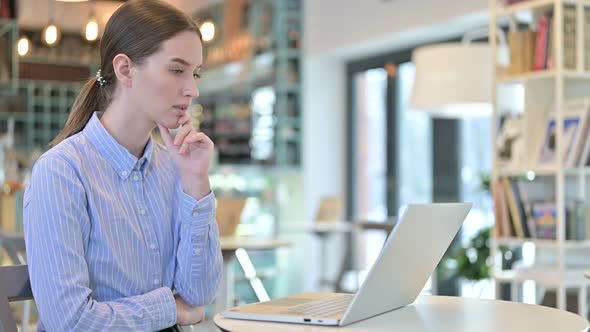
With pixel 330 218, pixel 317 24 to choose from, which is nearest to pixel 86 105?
pixel 330 218

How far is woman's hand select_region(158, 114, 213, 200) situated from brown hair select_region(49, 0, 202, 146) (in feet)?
0.53

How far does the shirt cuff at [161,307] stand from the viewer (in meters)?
1.56

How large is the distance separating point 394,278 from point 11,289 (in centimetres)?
74

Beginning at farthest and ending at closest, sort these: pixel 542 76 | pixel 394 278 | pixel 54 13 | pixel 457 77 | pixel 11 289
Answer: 1. pixel 54 13
2. pixel 457 77
3. pixel 542 76
4. pixel 11 289
5. pixel 394 278

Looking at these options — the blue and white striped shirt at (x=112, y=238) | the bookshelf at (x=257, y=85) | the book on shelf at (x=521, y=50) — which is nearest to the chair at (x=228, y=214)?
the book on shelf at (x=521, y=50)

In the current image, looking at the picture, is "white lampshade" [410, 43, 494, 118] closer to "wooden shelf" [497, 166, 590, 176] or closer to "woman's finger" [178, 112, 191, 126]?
"wooden shelf" [497, 166, 590, 176]

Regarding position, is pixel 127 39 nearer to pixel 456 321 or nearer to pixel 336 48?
pixel 456 321

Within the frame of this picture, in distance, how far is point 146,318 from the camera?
1.54 m

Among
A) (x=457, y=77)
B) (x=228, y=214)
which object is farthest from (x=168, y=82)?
→ (x=228, y=214)

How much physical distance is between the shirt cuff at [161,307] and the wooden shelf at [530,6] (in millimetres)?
2733

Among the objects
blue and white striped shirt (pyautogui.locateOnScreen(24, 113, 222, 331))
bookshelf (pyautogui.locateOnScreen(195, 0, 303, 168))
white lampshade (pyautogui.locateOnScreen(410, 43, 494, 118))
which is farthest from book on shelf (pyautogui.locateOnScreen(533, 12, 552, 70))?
bookshelf (pyautogui.locateOnScreen(195, 0, 303, 168))

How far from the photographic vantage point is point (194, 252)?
5.57 ft

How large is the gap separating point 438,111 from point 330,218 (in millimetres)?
2423

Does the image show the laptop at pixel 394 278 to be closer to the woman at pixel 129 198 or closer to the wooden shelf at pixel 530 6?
the woman at pixel 129 198
